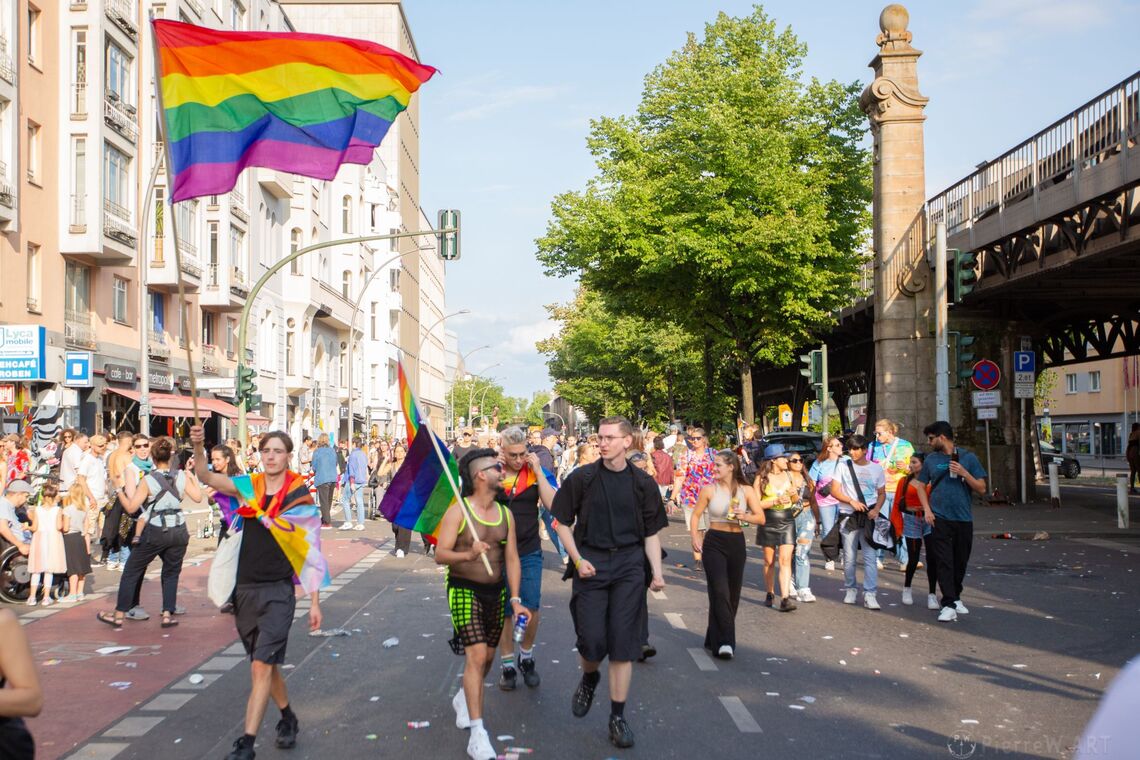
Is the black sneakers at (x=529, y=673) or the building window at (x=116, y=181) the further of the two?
the building window at (x=116, y=181)

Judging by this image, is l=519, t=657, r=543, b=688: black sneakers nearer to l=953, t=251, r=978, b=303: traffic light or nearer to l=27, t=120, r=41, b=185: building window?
l=953, t=251, r=978, b=303: traffic light

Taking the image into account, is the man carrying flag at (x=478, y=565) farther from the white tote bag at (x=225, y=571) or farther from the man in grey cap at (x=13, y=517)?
the man in grey cap at (x=13, y=517)

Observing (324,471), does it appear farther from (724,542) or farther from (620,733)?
(620,733)

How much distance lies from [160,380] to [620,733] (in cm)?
3090

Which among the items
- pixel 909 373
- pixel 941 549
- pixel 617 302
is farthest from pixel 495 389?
pixel 941 549

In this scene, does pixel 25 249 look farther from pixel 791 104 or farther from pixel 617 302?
pixel 791 104

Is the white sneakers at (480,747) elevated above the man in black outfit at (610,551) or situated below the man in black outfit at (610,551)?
below

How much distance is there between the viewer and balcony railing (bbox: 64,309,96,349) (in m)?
29.0

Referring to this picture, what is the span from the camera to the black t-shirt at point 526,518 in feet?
27.5

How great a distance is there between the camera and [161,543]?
10508 mm

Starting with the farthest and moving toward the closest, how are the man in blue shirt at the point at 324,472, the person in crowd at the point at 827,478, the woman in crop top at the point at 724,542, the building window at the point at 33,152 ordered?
the building window at the point at 33,152, the man in blue shirt at the point at 324,472, the person in crowd at the point at 827,478, the woman in crop top at the point at 724,542

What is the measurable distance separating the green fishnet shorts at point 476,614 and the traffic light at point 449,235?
1860 centimetres

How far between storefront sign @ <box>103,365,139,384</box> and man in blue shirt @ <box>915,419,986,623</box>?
24.4m

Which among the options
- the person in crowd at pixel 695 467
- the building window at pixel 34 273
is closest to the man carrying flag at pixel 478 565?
the person in crowd at pixel 695 467
